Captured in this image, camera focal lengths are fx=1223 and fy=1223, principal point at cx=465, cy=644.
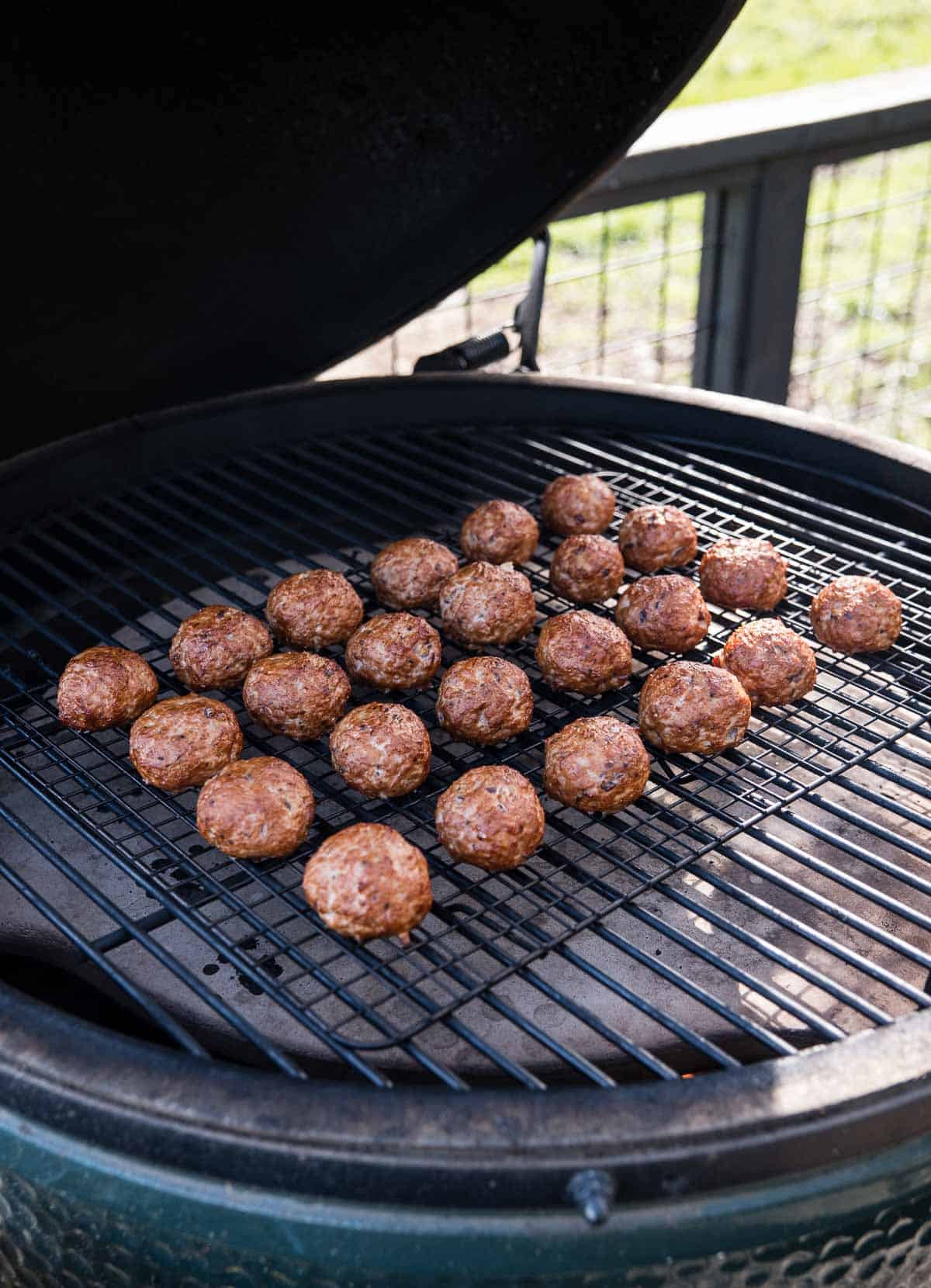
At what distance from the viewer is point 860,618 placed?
210 centimetres

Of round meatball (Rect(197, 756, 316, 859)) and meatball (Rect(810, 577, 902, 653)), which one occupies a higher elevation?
meatball (Rect(810, 577, 902, 653))

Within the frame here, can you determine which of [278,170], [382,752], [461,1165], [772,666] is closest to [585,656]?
[772,666]

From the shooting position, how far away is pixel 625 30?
2434 millimetres

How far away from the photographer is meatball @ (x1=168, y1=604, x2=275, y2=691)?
2.11m

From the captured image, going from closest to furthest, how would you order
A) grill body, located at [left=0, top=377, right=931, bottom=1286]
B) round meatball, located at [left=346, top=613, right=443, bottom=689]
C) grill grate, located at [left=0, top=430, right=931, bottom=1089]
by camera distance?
grill body, located at [left=0, top=377, right=931, bottom=1286] < grill grate, located at [left=0, top=430, right=931, bottom=1089] < round meatball, located at [left=346, top=613, right=443, bottom=689]

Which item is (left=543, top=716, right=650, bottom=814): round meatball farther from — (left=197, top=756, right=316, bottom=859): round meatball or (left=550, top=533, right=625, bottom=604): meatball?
(left=550, top=533, right=625, bottom=604): meatball

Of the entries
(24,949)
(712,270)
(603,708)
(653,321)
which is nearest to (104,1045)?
(24,949)

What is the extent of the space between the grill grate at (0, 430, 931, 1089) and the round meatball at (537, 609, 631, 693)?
0.06 meters

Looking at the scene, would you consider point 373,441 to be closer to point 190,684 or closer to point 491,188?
point 491,188

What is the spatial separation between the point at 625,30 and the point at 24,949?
2046mm

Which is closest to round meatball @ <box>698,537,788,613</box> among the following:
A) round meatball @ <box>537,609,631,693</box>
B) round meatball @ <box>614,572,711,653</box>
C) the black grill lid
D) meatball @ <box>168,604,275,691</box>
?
round meatball @ <box>614,572,711,653</box>

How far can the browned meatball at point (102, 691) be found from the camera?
1988 mm

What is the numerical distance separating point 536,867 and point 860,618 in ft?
2.30

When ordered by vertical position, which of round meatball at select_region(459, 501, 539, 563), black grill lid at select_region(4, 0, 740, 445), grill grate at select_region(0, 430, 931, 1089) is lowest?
grill grate at select_region(0, 430, 931, 1089)
